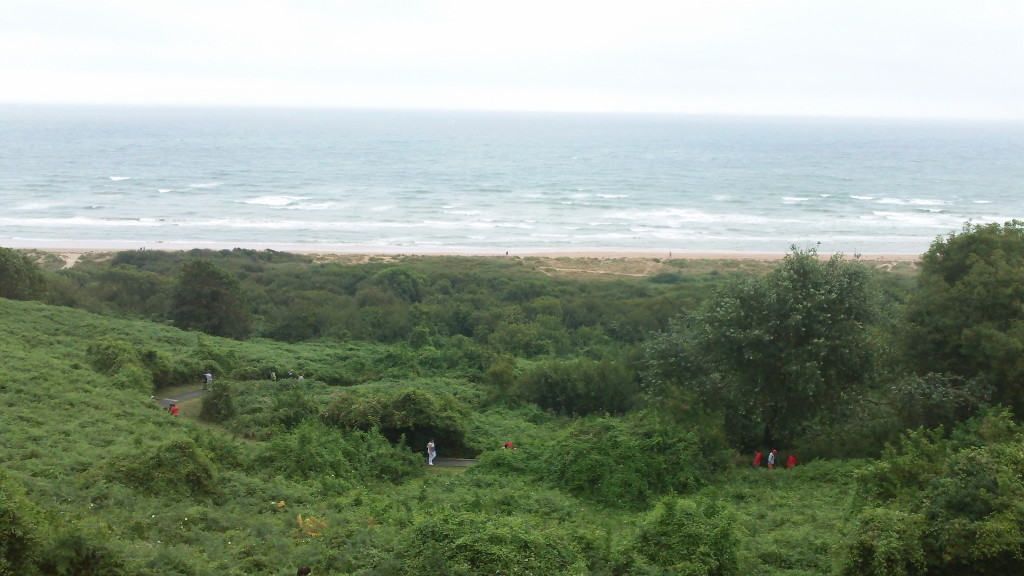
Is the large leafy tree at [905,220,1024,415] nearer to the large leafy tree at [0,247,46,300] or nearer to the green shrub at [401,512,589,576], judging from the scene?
the green shrub at [401,512,589,576]

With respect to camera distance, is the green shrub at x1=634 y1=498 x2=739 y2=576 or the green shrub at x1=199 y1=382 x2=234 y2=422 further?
the green shrub at x1=199 y1=382 x2=234 y2=422

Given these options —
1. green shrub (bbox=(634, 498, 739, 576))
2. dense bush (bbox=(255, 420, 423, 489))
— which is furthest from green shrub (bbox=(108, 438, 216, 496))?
green shrub (bbox=(634, 498, 739, 576))

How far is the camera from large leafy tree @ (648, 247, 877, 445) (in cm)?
1739

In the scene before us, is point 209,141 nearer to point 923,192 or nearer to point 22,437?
point 923,192

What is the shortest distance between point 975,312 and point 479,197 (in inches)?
2698

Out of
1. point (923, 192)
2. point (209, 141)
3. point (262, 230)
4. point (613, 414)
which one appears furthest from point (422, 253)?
point (209, 141)

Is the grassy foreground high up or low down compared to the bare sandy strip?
up

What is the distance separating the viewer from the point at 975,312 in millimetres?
17156

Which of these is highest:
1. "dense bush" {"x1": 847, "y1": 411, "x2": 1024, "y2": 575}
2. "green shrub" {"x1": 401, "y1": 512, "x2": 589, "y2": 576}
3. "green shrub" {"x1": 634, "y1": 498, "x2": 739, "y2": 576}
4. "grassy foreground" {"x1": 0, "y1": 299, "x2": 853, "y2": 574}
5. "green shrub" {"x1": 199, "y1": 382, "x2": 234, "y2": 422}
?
"dense bush" {"x1": 847, "y1": 411, "x2": 1024, "y2": 575}

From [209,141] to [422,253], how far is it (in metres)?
109

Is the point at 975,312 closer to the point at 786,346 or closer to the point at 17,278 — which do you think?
the point at 786,346

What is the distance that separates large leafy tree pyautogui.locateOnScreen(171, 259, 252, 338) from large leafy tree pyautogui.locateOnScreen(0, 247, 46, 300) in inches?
203

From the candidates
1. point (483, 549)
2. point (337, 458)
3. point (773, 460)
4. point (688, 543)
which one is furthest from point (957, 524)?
point (337, 458)

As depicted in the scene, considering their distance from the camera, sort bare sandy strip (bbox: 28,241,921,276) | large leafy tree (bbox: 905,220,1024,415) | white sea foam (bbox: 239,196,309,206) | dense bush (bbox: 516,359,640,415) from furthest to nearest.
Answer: white sea foam (bbox: 239,196,309,206) < bare sandy strip (bbox: 28,241,921,276) < dense bush (bbox: 516,359,640,415) < large leafy tree (bbox: 905,220,1024,415)
